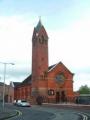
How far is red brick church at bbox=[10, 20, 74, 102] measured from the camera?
11588 cm

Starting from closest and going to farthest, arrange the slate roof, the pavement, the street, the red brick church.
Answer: the street, the pavement, the red brick church, the slate roof

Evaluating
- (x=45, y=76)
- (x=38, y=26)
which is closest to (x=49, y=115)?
(x=45, y=76)

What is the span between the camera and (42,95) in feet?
371

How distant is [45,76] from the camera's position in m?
117

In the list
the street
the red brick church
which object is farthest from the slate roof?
the street

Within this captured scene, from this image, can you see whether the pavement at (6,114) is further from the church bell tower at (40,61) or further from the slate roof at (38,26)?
the slate roof at (38,26)

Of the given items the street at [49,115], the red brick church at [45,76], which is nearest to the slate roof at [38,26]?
the red brick church at [45,76]

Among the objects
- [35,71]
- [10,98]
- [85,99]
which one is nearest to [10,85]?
[10,98]

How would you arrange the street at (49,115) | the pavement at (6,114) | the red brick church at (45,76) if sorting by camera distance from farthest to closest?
the red brick church at (45,76), the pavement at (6,114), the street at (49,115)

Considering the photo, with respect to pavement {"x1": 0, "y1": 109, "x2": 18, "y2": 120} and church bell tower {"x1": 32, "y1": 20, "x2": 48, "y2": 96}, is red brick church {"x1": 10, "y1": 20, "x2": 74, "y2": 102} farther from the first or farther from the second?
pavement {"x1": 0, "y1": 109, "x2": 18, "y2": 120}

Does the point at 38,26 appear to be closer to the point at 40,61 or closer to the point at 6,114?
the point at 40,61

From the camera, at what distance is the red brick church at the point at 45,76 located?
11588cm

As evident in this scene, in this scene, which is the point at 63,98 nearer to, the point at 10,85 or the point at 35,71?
the point at 35,71

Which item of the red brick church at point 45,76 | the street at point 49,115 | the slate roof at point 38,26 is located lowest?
the street at point 49,115
